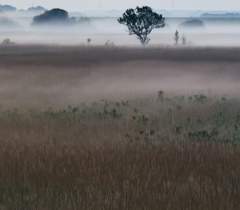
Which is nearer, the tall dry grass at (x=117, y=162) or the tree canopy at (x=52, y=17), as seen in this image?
the tall dry grass at (x=117, y=162)

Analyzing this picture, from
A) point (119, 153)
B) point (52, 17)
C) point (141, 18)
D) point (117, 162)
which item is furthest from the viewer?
point (52, 17)

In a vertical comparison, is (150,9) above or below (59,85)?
above

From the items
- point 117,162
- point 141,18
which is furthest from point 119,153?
point 141,18

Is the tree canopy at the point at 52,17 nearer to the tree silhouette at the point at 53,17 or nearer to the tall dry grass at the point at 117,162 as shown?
the tree silhouette at the point at 53,17

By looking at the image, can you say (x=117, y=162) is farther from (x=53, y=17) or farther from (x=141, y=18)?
(x=53, y=17)

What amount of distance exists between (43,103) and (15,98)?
222 cm

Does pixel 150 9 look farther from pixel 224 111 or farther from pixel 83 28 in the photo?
pixel 83 28

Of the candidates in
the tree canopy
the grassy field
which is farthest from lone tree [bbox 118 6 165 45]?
the tree canopy

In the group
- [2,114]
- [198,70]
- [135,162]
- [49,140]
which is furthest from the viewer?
[198,70]

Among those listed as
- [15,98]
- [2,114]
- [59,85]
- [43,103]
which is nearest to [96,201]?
[2,114]

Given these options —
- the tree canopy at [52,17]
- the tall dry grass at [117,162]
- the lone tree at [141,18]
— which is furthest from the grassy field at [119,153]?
the tree canopy at [52,17]

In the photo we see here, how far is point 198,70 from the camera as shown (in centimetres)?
3578

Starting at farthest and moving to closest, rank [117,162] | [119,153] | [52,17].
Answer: [52,17] → [119,153] → [117,162]

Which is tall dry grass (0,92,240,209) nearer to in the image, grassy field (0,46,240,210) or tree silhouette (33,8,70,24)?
grassy field (0,46,240,210)
